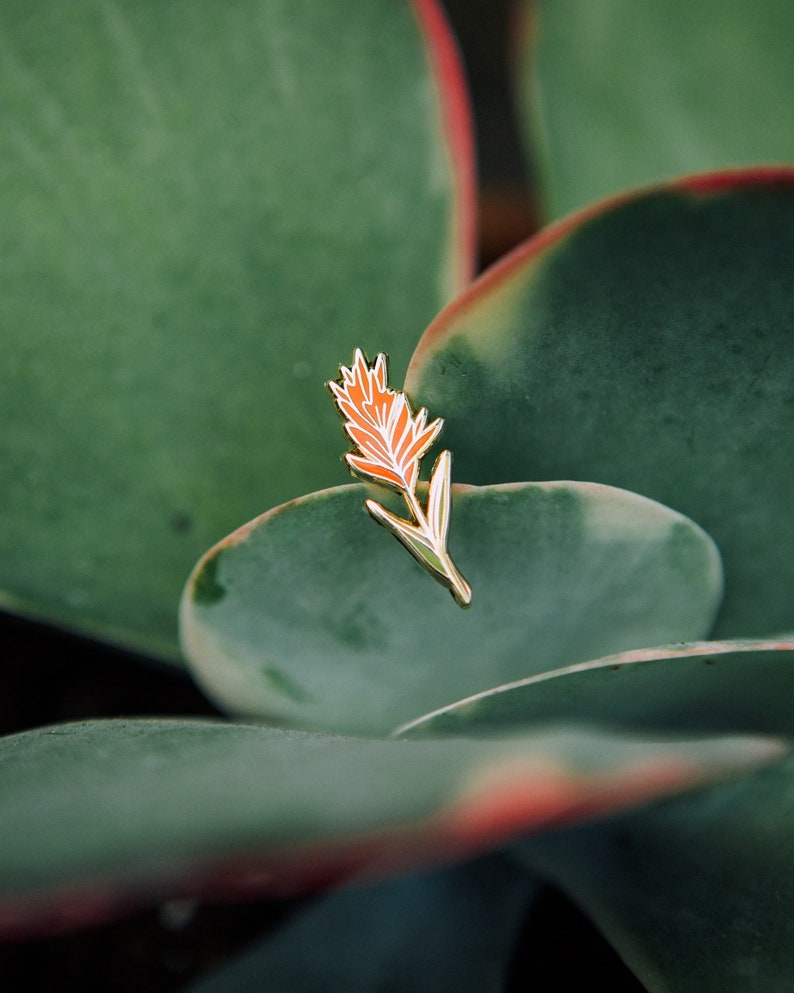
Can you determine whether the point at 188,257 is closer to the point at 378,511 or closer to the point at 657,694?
the point at 378,511

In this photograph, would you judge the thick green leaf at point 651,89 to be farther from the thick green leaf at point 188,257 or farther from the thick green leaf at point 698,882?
the thick green leaf at point 698,882

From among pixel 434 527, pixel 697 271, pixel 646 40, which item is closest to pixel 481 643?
pixel 434 527

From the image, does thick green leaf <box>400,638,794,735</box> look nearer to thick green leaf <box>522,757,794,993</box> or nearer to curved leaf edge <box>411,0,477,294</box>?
thick green leaf <box>522,757,794,993</box>

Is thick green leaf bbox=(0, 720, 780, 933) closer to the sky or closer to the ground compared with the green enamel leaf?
closer to the sky

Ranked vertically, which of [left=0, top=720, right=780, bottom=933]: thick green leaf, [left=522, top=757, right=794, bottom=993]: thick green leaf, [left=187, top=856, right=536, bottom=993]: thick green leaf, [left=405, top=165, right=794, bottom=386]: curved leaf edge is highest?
[left=405, top=165, right=794, bottom=386]: curved leaf edge

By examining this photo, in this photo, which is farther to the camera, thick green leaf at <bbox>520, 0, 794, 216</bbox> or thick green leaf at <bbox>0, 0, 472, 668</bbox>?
thick green leaf at <bbox>520, 0, 794, 216</bbox>

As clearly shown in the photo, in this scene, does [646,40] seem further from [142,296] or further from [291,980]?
[291,980]

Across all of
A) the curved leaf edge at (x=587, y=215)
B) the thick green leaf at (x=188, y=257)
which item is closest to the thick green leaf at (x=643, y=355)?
the curved leaf edge at (x=587, y=215)

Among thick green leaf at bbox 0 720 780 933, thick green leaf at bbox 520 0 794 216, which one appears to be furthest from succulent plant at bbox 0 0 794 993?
thick green leaf at bbox 520 0 794 216
